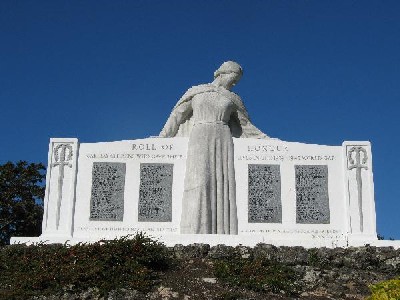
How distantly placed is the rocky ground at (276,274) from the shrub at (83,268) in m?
0.27

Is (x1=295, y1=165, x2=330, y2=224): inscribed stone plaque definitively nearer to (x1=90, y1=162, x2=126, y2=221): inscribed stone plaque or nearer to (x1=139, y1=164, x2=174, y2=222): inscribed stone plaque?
(x1=139, y1=164, x2=174, y2=222): inscribed stone plaque

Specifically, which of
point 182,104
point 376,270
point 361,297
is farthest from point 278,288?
point 182,104

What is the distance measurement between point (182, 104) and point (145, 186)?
2.86m

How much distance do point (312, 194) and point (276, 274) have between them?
15.6 feet

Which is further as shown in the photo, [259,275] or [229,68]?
[229,68]

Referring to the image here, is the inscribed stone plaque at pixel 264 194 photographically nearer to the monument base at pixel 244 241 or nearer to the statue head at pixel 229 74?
the monument base at pixel 244 241

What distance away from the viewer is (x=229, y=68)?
776 inches

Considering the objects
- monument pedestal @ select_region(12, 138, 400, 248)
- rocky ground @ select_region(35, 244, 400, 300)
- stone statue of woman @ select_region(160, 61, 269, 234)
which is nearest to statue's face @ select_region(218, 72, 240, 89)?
stone statue of woman @ select_region(160, 61, 269, 234)

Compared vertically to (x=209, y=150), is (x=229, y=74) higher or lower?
higher

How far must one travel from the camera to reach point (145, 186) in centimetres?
1805

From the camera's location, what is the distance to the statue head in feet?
64.6

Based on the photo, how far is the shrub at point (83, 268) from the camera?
513 inches

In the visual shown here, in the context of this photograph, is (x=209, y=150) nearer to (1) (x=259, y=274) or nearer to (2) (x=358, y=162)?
(2) (x=358, y=162)

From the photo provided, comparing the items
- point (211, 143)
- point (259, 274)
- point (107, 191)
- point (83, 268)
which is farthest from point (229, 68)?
point (83, 268)
